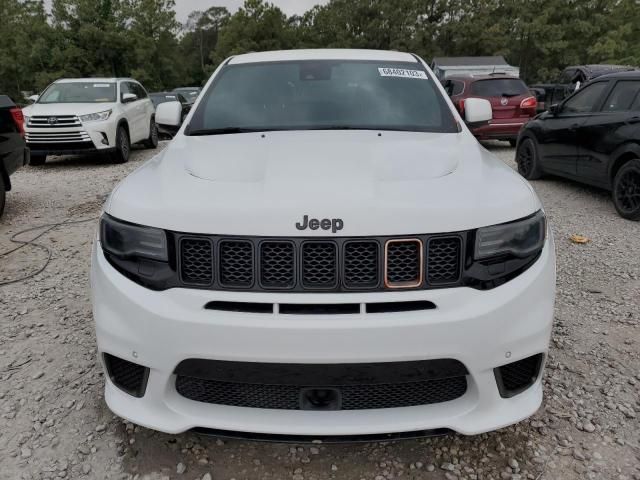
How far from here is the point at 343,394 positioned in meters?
1.85

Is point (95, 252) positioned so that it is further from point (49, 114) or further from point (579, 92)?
point (49, 114)

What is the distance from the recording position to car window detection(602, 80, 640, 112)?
233 inches

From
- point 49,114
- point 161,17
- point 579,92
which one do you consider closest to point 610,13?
point 161,17

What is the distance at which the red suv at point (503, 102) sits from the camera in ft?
34.2

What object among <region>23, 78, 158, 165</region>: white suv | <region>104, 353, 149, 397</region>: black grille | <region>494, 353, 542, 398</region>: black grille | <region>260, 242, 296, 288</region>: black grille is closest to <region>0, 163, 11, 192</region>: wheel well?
<region>23, 78, 158, 165</region>: white suv

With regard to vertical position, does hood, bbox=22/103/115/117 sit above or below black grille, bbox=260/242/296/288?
below

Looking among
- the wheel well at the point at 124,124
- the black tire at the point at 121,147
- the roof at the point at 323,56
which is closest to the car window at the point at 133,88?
the wheel well at the point at 124,124

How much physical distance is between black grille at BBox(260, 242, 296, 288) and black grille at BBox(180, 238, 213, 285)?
0.19 meters

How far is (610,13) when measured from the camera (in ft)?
132

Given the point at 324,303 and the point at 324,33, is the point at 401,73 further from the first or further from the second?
the point at 324,33

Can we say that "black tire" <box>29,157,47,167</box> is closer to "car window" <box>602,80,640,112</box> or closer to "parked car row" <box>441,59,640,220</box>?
"parked car row" <box>441,59,640,220</box>

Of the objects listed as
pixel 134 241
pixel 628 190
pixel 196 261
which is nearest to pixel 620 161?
pixel 628 190

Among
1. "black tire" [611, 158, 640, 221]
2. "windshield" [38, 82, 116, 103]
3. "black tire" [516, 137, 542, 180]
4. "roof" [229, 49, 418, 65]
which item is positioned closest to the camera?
"roof" [229, 49, 418, 65]

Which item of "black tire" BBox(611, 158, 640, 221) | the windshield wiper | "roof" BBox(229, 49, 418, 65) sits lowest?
"black tire" BBox(611, 158, 640, 221)
